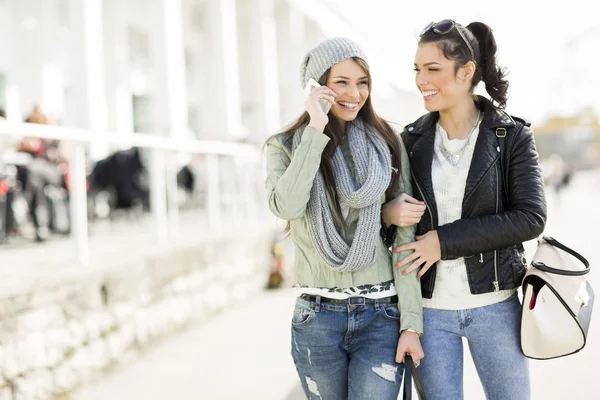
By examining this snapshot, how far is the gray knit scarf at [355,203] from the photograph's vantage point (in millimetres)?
2303

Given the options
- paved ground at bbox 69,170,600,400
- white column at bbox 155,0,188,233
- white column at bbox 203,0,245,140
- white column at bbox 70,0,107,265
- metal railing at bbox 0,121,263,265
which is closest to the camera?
paved ground at bbox 69,170,600,400

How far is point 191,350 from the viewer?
5.77 meters

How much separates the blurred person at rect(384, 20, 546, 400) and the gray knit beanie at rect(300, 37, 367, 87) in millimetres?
259

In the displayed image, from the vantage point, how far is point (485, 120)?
96.9 inches

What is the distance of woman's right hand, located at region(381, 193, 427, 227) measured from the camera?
2361 millimetres

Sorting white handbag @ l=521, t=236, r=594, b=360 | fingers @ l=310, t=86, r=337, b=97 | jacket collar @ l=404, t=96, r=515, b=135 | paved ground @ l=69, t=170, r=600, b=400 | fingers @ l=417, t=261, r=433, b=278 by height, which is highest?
fingers @ l=310, t=86, r=337, b=97

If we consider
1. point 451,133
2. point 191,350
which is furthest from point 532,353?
point 191,350

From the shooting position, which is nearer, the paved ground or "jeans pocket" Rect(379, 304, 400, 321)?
"jeans pocket" Rect(379, 304, 400, 321)

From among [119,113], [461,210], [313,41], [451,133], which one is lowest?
[461,210]

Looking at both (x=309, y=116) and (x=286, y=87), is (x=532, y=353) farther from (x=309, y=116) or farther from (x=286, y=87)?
(x=286, y=87)

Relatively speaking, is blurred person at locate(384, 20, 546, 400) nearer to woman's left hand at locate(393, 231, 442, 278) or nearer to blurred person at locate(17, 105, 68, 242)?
→ woman's left hand at locate(393, 231, 442, 278)

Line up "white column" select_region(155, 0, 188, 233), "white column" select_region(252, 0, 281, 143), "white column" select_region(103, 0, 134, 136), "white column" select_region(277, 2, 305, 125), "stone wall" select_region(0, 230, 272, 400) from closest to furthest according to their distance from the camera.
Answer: "stone wall" select_region(0, 230, 272, 400) → "white column" select_region(155, 0, 188, 233) → "white column" select_region(103, 0, 134, 136) → "white column" select_region(252, 0, 281, 143) → "white column" select_region(277, 2, 305, 125)

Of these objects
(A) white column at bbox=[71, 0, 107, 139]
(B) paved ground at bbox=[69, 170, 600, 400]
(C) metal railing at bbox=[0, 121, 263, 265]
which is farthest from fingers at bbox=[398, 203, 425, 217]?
(A) white column at bbox=[71, 0, 107, 139]

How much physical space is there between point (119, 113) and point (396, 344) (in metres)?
8.45
